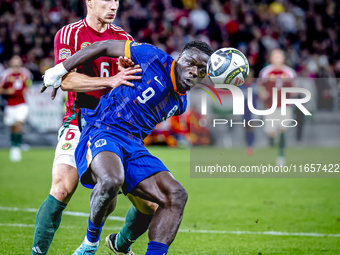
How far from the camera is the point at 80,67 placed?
4121 millimetres

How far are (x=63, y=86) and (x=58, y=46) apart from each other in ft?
1.51

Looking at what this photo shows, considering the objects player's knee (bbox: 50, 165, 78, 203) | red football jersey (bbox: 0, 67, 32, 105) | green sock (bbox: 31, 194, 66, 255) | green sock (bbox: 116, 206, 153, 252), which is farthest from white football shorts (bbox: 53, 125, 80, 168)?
red football jersey (bbox: 0, 67, 32, 105)

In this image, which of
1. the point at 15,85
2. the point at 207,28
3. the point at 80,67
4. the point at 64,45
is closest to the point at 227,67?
the point at 80,67

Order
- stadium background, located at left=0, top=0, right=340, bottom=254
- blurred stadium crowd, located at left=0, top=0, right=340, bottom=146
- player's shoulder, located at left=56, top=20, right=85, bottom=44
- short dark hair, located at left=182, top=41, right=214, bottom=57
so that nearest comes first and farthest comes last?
short dark hair, located at left=182, top=41, right=214, bottom=57 → player's shoulder, located at left=56, top=20, right=85, bottom=44 → stadium background, located at left=0, top=0, right=340, bottom=254 → blurred stadium crowd, located at left=0, top=0, right=340, bottom=146

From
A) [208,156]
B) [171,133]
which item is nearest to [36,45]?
[171,133]

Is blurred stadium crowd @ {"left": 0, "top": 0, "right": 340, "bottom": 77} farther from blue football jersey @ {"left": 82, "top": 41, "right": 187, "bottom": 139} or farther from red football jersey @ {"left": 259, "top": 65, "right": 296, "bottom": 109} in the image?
blue football jersey @ {"left": 82, "top": 41, "right": 187, "bottom": 139}

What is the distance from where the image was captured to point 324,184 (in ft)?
31.2

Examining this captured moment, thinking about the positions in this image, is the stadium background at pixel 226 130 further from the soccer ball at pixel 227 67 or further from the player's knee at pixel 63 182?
the soccer ball at pixel 227 67

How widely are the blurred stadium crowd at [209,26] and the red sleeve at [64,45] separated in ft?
39.1

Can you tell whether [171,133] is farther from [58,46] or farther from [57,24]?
[58,46]

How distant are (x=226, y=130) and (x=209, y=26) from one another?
4541mm

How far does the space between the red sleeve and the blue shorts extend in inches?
28.8

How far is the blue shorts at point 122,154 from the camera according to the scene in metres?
3.56

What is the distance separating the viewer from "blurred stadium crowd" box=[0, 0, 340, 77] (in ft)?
54.5
